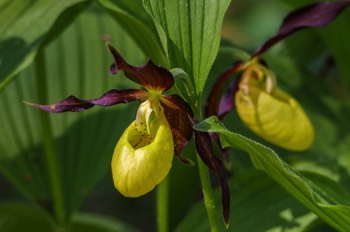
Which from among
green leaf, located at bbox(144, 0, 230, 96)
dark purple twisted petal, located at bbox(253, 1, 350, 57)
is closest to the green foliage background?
green leaf, located at bbox(144, 0, 230, 96)

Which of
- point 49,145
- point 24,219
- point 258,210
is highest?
point 49,145

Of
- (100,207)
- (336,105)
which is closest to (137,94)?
Answer: (336,105)

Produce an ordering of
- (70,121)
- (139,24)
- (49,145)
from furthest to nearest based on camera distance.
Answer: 1. (70,121)
2. (49,145)
3. (139,24)

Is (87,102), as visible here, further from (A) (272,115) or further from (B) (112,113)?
(B) (112,113)

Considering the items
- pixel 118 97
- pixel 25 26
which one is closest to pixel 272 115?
pixel 118 97

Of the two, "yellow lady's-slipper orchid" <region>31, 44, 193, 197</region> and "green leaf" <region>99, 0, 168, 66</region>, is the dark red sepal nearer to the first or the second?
"yellow lady's-slipper orchid" <region>31, 44, 193, 197</region>

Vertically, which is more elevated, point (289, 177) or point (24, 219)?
point (289, 177)
